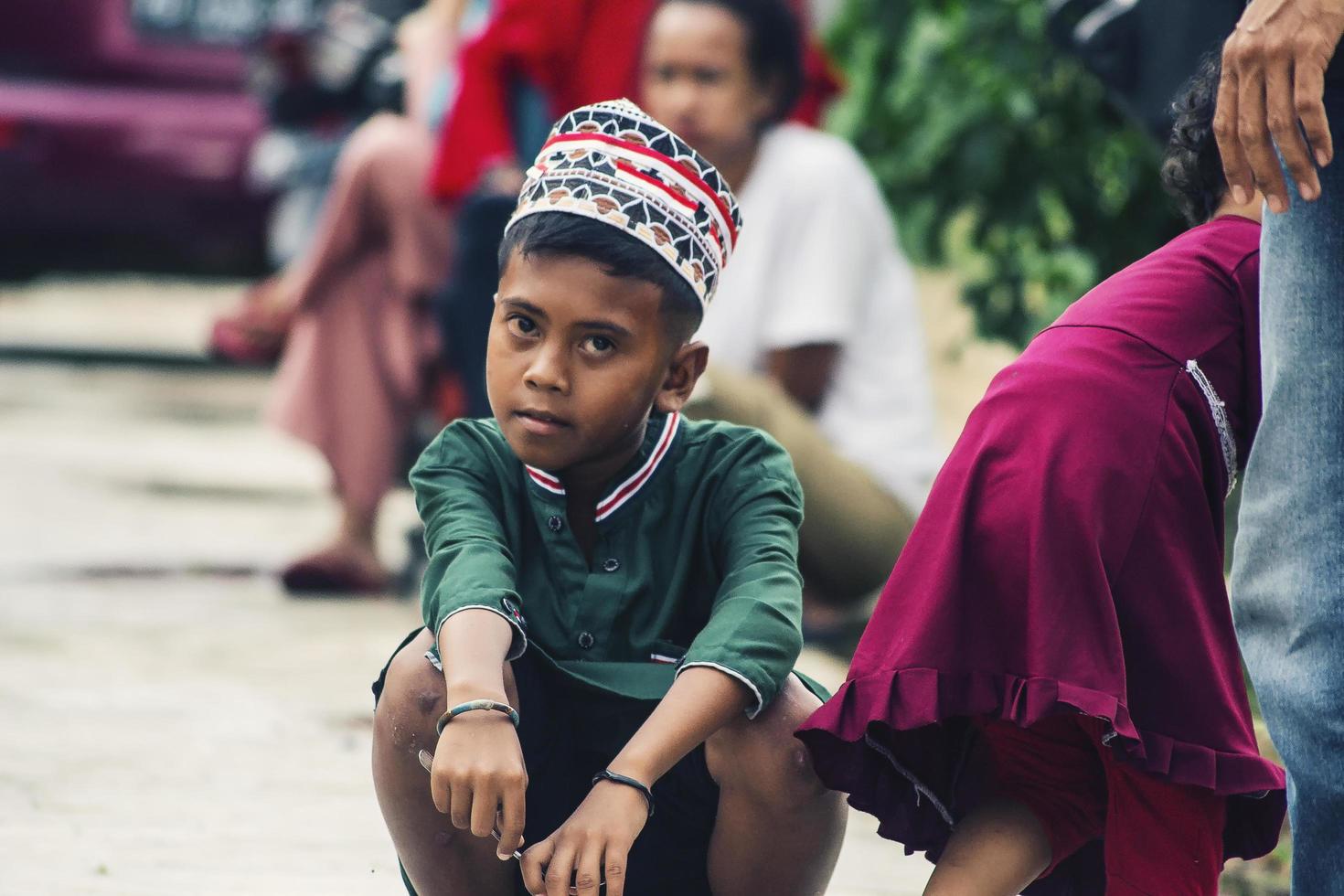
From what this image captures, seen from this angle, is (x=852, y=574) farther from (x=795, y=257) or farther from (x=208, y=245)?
(x=208, y=245)

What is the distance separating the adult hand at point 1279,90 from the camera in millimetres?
1951

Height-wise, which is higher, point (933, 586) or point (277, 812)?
point (933, 586)

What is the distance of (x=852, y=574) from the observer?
4008mm

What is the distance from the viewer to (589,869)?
6.45ft

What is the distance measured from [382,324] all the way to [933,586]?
2.93 meters

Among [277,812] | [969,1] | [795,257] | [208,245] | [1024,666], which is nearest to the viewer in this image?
[1024,666]

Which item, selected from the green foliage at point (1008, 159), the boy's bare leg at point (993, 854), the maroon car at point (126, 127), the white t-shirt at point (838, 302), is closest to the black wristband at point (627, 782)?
the boy's bare leg at point (993, 854)

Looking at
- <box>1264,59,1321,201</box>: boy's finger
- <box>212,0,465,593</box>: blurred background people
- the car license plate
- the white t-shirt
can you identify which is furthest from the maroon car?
<box>1264,59,1321,201</box>: boy's finger

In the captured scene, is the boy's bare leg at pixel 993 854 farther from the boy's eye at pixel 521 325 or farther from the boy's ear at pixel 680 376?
the boy's eye at pixel 521 325

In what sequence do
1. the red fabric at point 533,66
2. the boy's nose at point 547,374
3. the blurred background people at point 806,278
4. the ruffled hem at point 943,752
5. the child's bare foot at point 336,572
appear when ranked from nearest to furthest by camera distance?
the ruffled hem at point 943,752, the boy's nose at point 547,374, the blurred background people at point 806,278, the red fabric at point 533,66, the child's bare foot at point 336,572

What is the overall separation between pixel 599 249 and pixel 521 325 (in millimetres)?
123

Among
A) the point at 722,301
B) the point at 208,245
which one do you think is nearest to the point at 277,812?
the point at 722,301

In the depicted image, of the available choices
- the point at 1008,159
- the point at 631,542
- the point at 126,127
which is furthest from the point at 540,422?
the point at 126,127

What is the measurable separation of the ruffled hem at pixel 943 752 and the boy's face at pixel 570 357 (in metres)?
A: 0.39
